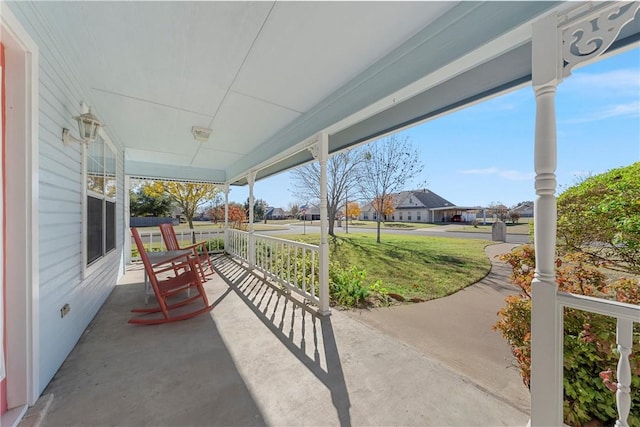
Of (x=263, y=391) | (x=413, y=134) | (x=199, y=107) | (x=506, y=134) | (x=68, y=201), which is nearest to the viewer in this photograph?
(x=263, y=391)

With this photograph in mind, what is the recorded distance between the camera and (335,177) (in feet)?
36.8

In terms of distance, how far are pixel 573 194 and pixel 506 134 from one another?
66.4 inches

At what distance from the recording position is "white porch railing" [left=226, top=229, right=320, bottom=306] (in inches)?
141

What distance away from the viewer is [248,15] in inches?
67.1

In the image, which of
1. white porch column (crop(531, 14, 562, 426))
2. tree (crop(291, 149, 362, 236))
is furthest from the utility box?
white porch column (crop(531, 14, 562, 426))

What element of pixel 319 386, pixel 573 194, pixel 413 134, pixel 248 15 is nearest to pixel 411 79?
pixel 248 15

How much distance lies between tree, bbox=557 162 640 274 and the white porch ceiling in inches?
80.2

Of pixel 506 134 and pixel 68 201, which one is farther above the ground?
pixel 506 134

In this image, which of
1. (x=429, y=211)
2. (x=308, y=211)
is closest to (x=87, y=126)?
(x=308, y=211)

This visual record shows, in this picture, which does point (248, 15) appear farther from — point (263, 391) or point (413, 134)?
point (413, 134)

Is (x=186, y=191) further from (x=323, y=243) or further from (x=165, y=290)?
(x=323, y=243)

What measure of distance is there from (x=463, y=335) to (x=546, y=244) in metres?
1.88

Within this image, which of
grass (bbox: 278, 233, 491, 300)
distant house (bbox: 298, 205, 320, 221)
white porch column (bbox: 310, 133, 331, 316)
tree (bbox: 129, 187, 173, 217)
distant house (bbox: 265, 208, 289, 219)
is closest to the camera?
white porch column (bbox: 310, 133, 331, 316)

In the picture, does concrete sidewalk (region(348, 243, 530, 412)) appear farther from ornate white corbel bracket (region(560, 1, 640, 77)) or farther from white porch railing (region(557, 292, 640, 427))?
ornate white corbel bracket (region(560, 1, 640, 77))
